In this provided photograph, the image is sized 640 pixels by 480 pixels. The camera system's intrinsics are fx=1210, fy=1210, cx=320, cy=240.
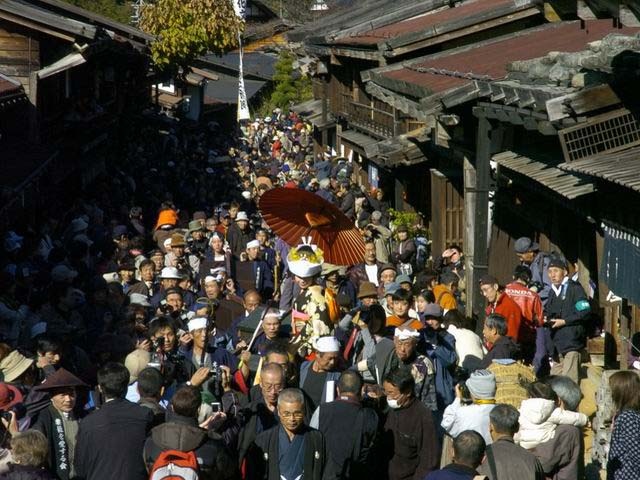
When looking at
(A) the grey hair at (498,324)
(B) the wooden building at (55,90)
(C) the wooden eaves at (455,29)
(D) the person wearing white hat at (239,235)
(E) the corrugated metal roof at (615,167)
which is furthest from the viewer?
(C) the wooden eaves at (455,29)

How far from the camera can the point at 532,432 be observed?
8.11 meters

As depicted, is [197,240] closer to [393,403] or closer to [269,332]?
[269,332]

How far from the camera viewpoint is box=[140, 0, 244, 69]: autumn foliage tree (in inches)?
1531

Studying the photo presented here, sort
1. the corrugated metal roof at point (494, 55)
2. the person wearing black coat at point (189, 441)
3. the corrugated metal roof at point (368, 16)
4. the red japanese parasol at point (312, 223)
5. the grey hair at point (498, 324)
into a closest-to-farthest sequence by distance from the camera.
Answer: the person wearing black coat at point (189, 441), the grey hair at point (498, 324), the red japanese parasol at point (312, 223), the corrugated metal roof at point (494, 55), the corrugated metal roof at point (368, 16)

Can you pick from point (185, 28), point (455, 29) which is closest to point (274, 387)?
point (455, 29)

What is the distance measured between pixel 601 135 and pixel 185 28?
29710 millimetres

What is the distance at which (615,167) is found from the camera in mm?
9953

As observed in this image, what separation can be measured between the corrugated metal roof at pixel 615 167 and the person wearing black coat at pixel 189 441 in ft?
11.9

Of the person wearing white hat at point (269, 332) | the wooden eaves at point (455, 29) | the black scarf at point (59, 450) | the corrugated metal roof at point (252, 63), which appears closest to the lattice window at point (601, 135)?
the person wearing white hat at point (269, 332)

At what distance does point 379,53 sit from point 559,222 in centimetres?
1146

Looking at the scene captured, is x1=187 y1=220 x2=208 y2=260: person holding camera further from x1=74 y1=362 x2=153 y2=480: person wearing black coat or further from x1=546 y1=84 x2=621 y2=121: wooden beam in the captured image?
x1=74 y1=362 x2=153 y2=480: person wearing black coat

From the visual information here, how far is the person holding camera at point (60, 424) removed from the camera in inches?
311

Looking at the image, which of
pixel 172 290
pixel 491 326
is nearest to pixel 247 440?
pixel 491 326

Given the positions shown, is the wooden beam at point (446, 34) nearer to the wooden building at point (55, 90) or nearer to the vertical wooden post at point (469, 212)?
the vertical wooden post at point (469, 212)
